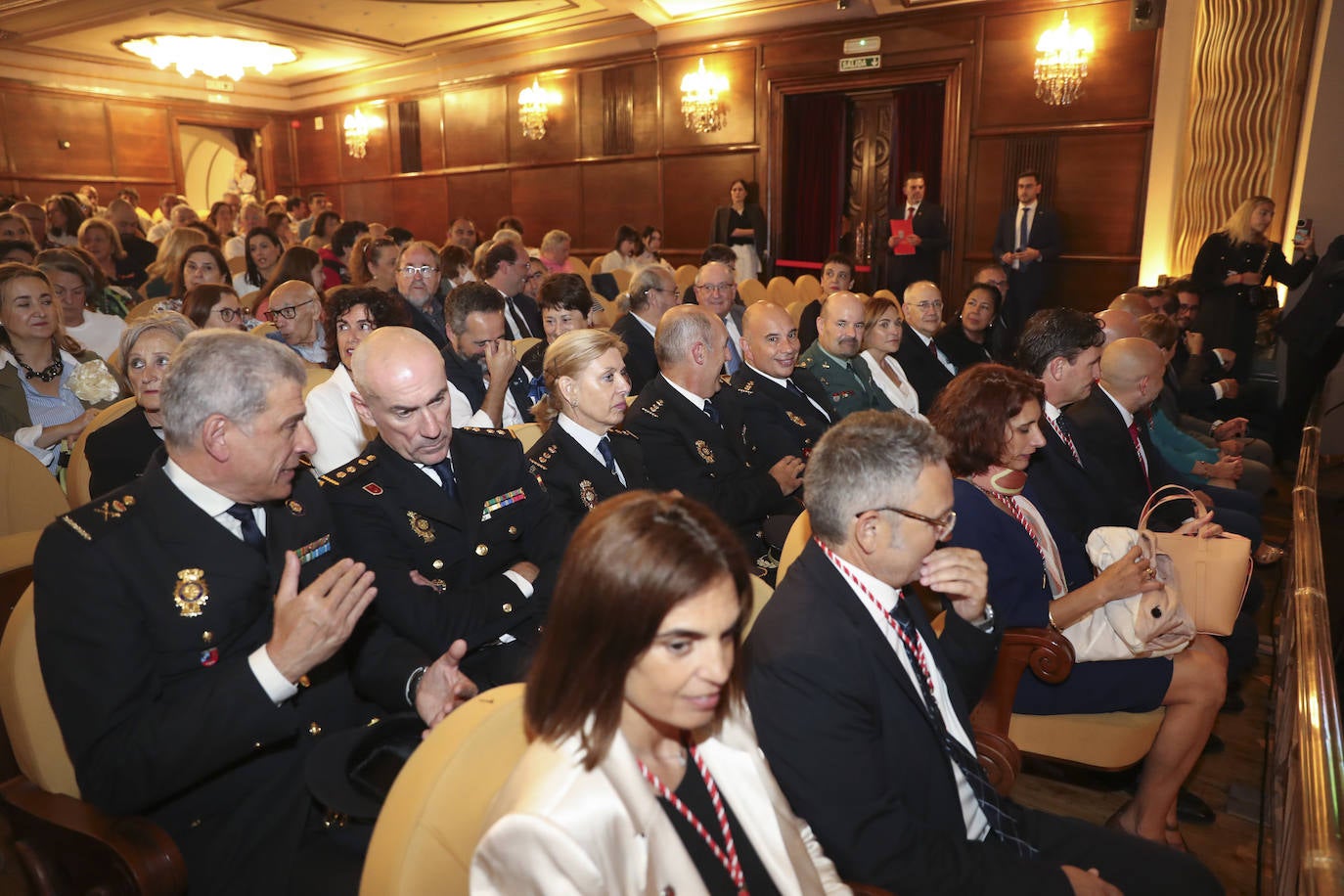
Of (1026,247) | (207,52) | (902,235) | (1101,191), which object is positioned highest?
(207,52)

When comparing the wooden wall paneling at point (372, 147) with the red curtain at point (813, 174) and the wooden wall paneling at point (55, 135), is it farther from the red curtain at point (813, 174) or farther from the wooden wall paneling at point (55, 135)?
the red curtain at point (813, 174)

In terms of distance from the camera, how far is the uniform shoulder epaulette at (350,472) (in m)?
2.01

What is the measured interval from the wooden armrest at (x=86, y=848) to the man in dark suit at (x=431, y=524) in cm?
64

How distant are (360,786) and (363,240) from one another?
504cm

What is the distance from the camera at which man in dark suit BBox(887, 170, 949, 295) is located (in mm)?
8562

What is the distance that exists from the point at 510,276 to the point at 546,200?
728 centimetres

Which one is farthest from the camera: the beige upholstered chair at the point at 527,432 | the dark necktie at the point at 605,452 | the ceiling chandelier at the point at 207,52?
the ceiling chandelier at the point at 207,52

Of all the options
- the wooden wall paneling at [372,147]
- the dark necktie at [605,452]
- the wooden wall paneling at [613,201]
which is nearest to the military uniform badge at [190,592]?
the dark necktie at [605,452]

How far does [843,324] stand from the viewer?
409 centimetres

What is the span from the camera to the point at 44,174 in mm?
12680

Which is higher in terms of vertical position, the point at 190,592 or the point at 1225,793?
the point at 190,592

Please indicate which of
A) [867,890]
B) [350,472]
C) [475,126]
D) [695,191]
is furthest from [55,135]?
[867,890]

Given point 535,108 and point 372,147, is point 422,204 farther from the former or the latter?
point 535,108

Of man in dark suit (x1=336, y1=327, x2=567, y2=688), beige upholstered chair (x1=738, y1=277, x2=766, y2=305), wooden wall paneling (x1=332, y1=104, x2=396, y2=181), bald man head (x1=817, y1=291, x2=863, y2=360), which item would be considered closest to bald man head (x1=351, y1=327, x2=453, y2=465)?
man in dark suit (x1=336, y1=327, x2=567, y2=688)
